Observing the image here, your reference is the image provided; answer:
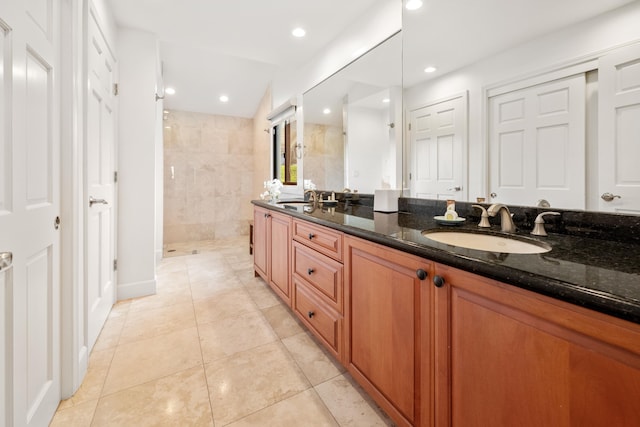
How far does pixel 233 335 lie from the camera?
1946mm

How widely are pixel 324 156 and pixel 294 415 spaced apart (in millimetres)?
2287

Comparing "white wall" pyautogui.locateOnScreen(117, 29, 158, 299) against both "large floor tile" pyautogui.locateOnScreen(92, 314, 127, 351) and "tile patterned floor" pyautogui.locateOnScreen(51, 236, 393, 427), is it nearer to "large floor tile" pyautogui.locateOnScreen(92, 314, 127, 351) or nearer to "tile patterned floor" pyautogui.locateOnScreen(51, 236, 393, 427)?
"tile patterned floor" pyautogui.locateOnScreen(51, 236, 393, 427)

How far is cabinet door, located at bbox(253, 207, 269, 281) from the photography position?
258 centimetres

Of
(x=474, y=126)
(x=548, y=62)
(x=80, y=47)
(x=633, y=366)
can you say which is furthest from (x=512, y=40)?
(x=80, y=47)

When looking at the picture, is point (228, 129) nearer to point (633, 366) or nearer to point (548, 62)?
point (548, 62)

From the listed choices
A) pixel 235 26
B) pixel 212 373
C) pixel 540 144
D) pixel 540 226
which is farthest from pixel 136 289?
pixel 540 144

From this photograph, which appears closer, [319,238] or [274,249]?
[319,238]

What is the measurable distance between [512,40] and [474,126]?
1.29ft

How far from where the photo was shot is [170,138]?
480 cm

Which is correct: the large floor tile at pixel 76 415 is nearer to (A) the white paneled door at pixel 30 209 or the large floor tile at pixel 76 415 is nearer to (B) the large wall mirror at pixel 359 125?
(A) the white paneled door at pixel 30 209

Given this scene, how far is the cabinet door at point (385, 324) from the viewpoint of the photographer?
38.8 inches

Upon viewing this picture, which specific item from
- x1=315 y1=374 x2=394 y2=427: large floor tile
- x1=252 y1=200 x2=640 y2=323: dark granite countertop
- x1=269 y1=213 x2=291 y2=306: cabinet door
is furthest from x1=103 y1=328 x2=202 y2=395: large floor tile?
x1=252 y1=200 x2=640 y2=323: dark granite countertop

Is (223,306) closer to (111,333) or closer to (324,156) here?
(111,333)

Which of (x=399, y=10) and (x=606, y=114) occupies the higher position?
(x=399, y=10)
